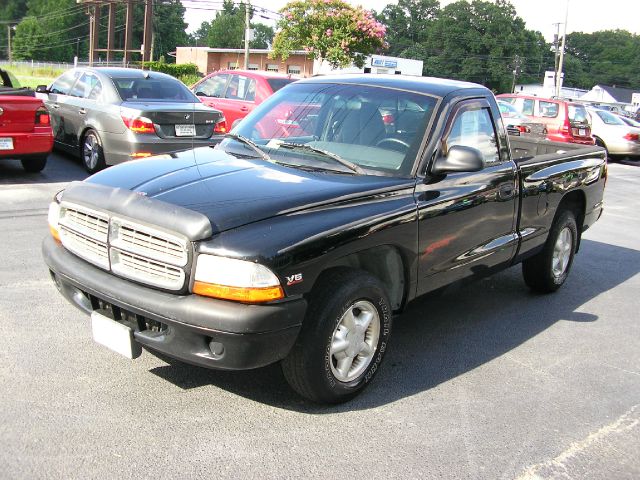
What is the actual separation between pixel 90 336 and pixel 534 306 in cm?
366

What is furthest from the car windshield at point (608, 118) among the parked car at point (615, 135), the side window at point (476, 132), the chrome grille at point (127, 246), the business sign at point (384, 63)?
the business sign at point (384, 63)

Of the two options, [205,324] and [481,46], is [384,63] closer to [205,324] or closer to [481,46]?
[205,324]

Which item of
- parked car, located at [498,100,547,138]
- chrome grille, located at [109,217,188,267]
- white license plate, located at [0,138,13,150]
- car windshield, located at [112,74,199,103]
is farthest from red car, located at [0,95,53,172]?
parked car, located at [498,100,547,138]

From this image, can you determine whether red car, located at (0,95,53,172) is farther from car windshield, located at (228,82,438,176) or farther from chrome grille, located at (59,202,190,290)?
chrome grille, located at (59,202,190,290)

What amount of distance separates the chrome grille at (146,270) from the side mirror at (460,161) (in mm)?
1796

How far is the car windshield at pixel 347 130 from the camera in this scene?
4.16 m

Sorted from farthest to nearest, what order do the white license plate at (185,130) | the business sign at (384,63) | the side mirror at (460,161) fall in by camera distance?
the business sign at (384,63), the white license plate at (185,130), the side mirror at (460,161)

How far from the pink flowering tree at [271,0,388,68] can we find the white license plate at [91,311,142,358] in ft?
61.1

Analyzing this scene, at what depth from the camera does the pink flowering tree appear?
2070 centimetres

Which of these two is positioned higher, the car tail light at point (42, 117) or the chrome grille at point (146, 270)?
the car tail light at point (42, 117)

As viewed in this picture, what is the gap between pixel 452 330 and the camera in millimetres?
5023

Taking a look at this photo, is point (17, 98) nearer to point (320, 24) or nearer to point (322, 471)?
point (322, 471)

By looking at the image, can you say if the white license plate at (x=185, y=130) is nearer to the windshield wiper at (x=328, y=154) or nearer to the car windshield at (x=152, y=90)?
the car windshield at (x=152, y=90)

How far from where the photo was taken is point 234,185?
11.7 feet
